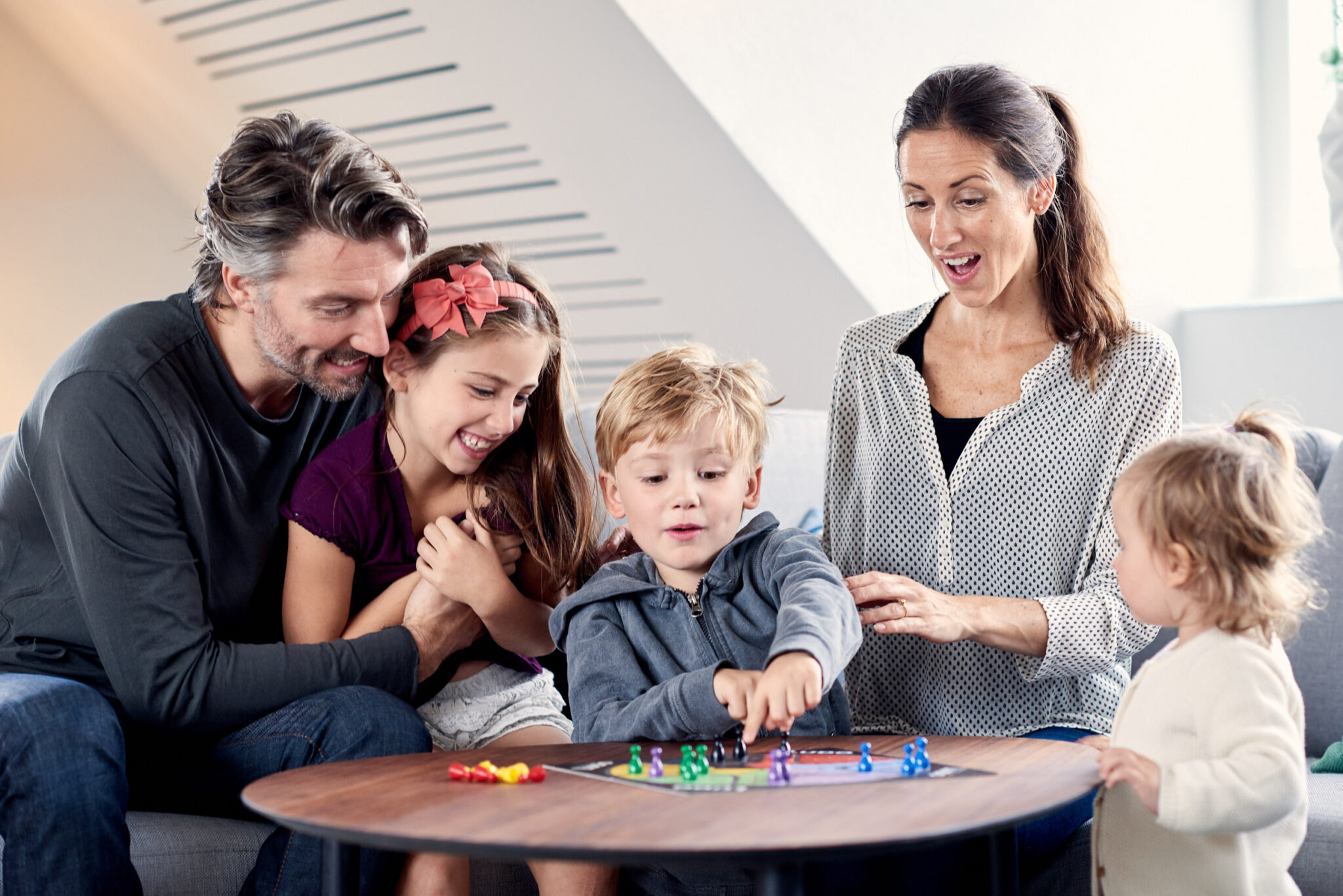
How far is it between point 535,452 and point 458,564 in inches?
9.8

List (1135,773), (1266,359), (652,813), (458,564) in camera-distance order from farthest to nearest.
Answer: (1266,359), (458,564), (1135,773), (652,813)

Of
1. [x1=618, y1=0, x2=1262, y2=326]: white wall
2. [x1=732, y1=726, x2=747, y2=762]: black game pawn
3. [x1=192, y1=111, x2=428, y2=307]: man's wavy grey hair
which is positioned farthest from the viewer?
[x1=618, y1=0, x2=1262, y2=326]: white wall

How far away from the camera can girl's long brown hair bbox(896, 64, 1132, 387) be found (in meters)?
1.74

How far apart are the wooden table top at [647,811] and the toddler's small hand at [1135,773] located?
Result: 18mm

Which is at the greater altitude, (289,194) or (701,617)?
(289,194)

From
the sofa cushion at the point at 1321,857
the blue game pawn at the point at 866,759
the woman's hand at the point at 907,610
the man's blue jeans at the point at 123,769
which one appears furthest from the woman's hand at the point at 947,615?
the man's blue jeans at the point at 123,769

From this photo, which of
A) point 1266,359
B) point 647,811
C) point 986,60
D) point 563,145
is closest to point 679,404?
point 647,811

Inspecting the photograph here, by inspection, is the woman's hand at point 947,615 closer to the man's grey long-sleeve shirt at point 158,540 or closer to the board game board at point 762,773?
the board game board at point 762,773

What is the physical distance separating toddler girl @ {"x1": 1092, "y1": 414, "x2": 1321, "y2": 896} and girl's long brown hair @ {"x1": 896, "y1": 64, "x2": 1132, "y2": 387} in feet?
1.81

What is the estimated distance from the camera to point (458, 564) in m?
1.70

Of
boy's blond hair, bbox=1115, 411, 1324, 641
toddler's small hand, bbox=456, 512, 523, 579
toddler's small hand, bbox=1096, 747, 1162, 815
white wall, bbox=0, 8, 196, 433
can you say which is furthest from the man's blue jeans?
white wall, bbox=0, 8, 196, 433

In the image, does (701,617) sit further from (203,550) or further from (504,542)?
(203,550)

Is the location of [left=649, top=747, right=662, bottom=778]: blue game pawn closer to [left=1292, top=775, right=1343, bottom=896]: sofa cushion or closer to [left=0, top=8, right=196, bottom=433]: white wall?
[left=1292, top=775, right=1343, bottom=896]: sofa cushion

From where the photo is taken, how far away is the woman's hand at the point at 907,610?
153 cm
